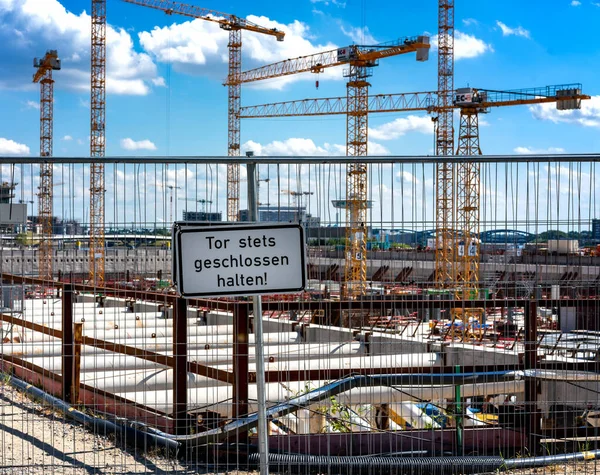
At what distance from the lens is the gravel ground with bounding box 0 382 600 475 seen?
18.2 ft

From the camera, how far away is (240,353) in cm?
548

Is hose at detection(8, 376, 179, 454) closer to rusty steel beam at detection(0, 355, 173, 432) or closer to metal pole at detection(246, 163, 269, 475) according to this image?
rusty steel beam at detection(0, 355, 173, 432)

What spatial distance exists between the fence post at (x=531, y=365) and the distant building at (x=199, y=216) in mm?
2581

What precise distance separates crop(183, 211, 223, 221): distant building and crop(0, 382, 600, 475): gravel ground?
196 centimetres

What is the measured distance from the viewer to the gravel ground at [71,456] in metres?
5.54

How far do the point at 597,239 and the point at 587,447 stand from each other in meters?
1.86

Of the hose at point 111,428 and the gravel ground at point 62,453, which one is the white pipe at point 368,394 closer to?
the hose at point 111,428

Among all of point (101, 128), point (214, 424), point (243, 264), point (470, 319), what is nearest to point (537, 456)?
point (470, 319)

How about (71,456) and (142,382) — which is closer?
(71,456)

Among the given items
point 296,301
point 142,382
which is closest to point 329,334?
point 296,301

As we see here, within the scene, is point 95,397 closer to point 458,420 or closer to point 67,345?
point 67,345

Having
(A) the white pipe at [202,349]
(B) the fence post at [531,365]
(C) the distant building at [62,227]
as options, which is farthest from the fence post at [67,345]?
(B) the fence post at [531,365]

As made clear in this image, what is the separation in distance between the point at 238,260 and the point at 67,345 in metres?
2.74

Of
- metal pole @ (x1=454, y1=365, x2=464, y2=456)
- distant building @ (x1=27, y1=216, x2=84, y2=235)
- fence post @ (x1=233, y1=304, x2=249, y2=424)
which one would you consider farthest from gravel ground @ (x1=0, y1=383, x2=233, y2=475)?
metal pole @ (x1=454, y1=365, x2=464, y2=456)
